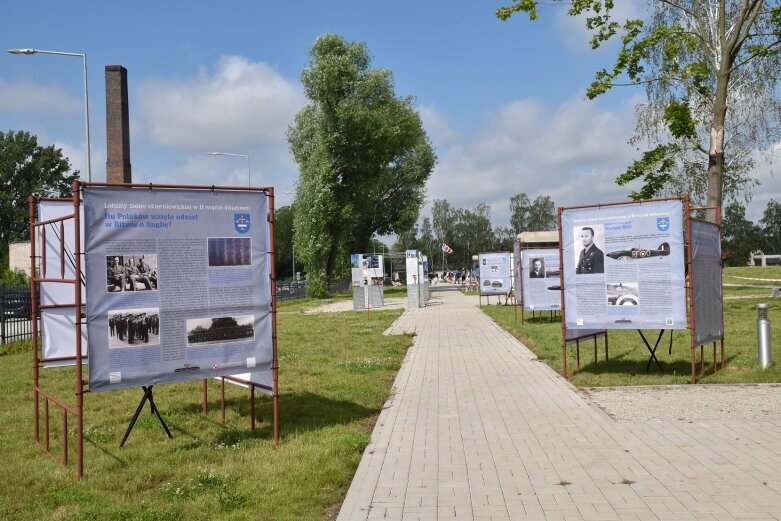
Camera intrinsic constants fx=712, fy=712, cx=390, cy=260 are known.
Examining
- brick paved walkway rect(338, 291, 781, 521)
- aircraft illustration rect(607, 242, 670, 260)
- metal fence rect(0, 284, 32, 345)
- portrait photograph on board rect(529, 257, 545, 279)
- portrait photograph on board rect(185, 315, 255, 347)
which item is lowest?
brick paved walkway rect(338, 291, 781, 521)

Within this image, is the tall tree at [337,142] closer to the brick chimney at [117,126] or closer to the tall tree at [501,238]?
the brick chimney at [117,126]

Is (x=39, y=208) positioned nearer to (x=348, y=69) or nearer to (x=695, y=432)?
(x=695, y=432)

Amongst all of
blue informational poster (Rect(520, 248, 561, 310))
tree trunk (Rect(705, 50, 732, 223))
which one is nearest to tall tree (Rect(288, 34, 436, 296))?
blue informational poster (Rect(520, 248, 561, 310))

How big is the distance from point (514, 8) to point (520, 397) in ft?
40.7

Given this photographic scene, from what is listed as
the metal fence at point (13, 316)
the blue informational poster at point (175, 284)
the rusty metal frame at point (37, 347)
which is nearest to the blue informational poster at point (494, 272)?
the metal fence at point (13, 316)

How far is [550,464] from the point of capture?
5676 millimetres

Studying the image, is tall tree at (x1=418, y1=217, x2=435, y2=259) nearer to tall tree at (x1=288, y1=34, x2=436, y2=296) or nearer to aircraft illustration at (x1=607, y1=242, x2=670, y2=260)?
tall tree at (x1=288, y1=34, x2=436, y2=296)

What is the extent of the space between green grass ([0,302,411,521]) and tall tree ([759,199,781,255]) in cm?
14361

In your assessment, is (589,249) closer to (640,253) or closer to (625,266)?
(625,266)

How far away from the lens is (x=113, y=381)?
19.5 ft

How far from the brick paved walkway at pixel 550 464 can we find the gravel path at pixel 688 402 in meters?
0.26

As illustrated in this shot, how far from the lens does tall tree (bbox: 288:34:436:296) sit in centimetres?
4259

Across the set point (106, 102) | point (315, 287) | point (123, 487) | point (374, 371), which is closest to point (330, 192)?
point (315, 287)

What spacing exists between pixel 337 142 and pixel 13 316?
85.0 feet
